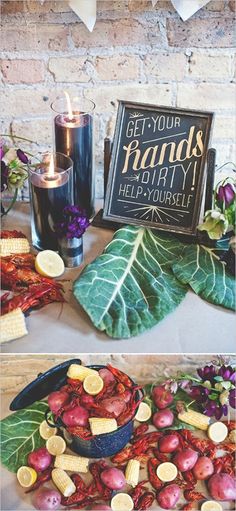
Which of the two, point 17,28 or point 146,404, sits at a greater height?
point 17,28

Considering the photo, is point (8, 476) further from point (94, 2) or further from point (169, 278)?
point (94, 2)

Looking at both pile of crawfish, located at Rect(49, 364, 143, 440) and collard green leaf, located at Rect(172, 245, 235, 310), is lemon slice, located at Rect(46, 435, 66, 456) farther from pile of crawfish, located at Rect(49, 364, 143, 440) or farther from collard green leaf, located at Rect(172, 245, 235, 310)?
collard green leaf, located at Rect(172, 245, 235, 310)

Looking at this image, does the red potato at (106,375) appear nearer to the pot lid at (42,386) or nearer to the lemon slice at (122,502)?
the pot lid at (42,386)

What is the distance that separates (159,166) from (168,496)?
0.64 metres

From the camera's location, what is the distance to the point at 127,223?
1.10 metres

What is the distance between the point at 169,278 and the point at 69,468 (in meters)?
0.51

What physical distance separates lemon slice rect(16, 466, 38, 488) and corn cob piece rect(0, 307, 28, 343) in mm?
455

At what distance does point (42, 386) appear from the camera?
1.35 meters

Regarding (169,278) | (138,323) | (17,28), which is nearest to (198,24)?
(17,28)

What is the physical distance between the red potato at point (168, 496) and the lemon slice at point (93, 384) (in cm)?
23

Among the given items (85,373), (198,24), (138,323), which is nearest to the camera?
(138,323)

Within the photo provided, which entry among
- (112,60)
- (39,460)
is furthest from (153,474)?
(112,60)

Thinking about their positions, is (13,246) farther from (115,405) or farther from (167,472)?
(167,472)

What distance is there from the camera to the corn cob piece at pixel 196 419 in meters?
1.36
